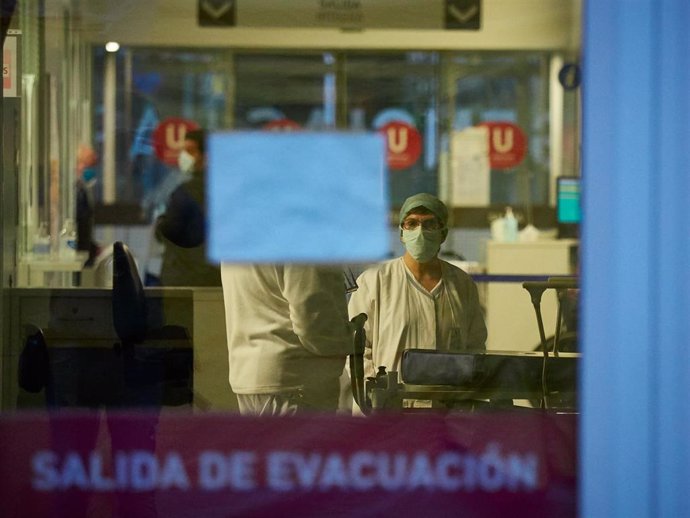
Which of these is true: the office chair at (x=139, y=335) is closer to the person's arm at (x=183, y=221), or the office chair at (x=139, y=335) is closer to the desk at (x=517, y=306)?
the person's arm at (x=183, y=221)

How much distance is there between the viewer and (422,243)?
5.73 feet

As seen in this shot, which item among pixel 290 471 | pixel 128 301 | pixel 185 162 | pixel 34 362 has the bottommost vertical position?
pixel 290 471

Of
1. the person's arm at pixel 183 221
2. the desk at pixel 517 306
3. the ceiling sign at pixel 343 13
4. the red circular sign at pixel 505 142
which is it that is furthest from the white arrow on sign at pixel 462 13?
the person's arm at pixel 183 221

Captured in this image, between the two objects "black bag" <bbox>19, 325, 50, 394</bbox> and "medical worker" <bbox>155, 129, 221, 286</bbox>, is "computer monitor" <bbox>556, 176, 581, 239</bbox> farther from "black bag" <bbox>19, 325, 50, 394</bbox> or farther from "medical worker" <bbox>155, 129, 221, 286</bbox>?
"black bag" <bbox>19, 325, 50, 394</bbox>

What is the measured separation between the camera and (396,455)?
1.62 meters

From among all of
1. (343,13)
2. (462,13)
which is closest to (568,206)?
(462,13)

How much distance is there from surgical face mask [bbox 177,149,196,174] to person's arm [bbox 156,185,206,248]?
0.03 meters

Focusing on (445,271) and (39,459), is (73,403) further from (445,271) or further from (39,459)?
(445,271)

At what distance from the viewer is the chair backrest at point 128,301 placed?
1.78 meters

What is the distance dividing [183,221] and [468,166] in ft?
2.00

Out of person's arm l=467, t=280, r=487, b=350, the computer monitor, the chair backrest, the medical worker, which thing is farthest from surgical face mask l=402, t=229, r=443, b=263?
the chair backrest

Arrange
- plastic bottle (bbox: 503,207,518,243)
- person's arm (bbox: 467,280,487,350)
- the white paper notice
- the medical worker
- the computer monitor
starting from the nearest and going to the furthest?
the computer monitor, the medical worker, person's arm (bbox: 467,280,487,350), the white paper notice, plastic bottle (bbox: 503,207,518,243)

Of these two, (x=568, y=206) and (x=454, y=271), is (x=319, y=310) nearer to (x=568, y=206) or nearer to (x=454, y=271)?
(x=454, y=271)

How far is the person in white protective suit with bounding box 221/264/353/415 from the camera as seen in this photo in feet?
5.49
